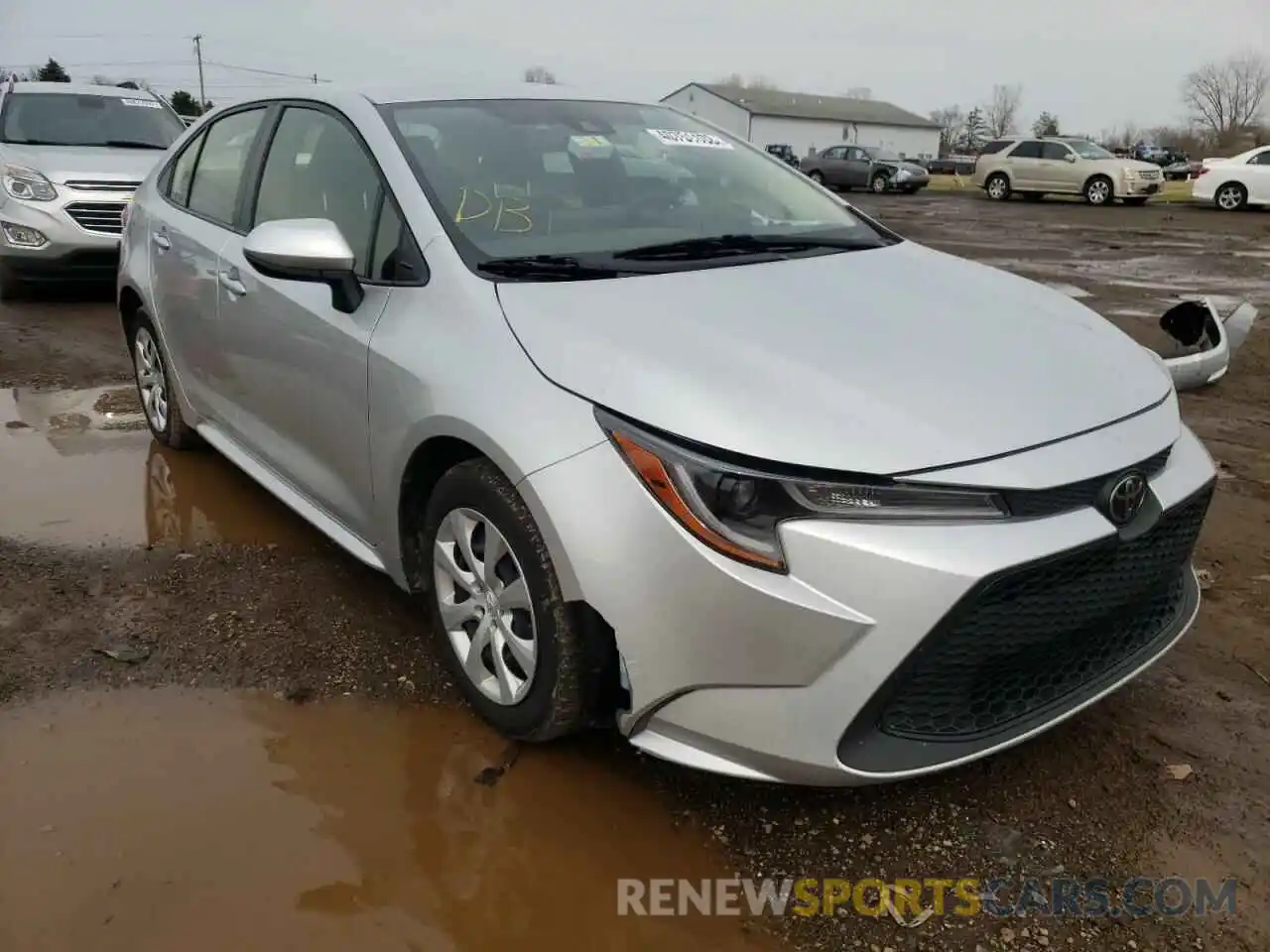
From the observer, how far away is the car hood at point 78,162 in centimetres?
809

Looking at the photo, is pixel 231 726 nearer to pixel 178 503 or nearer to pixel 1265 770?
pixel 178 503

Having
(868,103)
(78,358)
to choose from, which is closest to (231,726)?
(78,358)

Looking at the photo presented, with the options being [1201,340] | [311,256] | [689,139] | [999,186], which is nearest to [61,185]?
[689,139]

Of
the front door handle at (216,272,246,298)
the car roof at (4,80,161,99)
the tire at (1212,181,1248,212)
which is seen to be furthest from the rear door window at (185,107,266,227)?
the tire at (1212,181,1248,212)

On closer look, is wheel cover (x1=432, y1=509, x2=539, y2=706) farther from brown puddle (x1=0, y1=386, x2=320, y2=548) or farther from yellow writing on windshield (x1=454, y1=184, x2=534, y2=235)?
brown puddle (x1=0, y1=386, x2=320, y2=548)

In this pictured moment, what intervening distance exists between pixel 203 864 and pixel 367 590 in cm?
132

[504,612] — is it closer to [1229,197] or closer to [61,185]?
[61,185]

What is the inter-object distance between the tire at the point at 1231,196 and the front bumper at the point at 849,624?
23.9m

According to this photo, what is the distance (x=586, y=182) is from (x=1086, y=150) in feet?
83.5

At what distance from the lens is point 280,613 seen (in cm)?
332

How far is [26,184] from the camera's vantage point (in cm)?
801

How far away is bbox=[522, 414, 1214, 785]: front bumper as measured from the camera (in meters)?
1.92

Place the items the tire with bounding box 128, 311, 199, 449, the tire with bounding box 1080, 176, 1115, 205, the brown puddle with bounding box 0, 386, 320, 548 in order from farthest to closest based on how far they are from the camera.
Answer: the tire with bounding box 1080, 176, 1115, 205 < the tire with bounding box 128, 311, 199, 449 < the brown puddle with bounding box 0, 386, 320, 548

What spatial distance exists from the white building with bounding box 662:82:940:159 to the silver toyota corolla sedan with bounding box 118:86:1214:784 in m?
71.0
